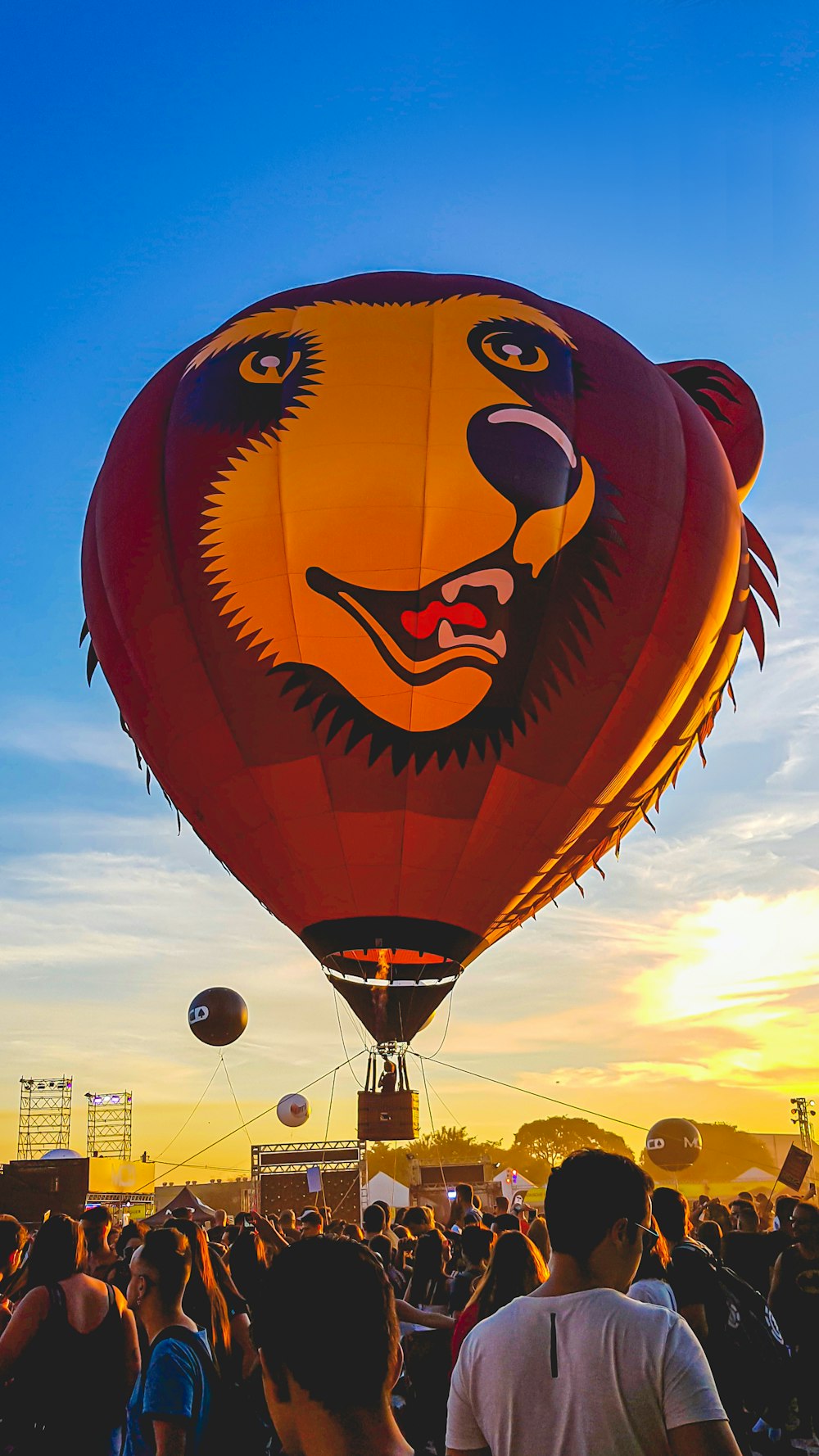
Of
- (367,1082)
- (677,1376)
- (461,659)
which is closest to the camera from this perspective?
(677,1376)

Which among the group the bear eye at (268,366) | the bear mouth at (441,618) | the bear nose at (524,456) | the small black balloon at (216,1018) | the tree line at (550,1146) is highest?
the bear eye at (268,366)

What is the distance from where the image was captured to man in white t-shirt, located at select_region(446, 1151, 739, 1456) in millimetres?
2592

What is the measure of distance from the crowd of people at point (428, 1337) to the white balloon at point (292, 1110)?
22058 mm

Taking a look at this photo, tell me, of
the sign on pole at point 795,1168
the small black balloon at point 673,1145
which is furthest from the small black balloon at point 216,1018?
the sign on pole at point 795,1168

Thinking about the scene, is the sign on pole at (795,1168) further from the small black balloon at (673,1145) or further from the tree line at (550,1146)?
the tree line at (550,1146)

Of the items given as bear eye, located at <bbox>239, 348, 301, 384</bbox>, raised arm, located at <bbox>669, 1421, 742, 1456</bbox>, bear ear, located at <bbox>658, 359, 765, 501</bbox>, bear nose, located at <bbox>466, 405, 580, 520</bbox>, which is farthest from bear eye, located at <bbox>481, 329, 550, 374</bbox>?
raised arm, located at <bbox>669, 1421, 742, 1456</bbox>

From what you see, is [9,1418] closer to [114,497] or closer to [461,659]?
[461,659]

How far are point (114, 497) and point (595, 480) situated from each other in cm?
619

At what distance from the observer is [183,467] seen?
603 inches

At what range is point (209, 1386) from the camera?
416cm

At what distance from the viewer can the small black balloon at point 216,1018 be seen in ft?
89.9

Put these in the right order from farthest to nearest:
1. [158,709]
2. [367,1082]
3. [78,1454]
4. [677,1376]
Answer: [367,1082]
[158,709]
[78,1454]
[677,1376]

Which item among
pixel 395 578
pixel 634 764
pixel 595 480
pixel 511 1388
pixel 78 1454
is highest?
pixel 595 480

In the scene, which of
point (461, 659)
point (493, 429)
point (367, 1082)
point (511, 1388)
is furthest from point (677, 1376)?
point (367, 1082)
